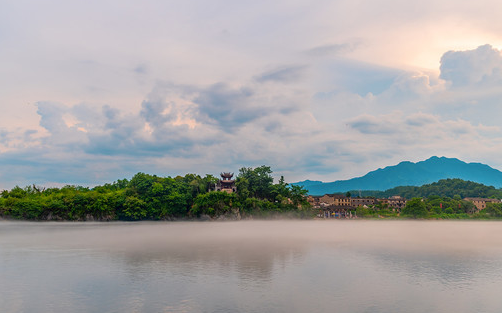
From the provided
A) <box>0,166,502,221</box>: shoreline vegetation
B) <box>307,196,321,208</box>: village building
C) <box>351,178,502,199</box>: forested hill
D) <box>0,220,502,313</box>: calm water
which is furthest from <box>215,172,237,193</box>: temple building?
<box>351,178,502,199</box>: forested hill

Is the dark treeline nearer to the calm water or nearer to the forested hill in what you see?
the calm water

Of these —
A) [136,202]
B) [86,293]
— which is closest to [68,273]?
[86,293]

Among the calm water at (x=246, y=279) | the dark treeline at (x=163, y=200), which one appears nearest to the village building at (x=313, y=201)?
the dark treeline at (x=163, y=200)

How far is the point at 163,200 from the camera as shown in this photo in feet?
208

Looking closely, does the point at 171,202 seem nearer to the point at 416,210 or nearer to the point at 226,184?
the point at 226,184

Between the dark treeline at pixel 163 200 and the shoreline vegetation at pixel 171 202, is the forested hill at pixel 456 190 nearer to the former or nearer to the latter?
the shoreline vegetation at pixel 171 202

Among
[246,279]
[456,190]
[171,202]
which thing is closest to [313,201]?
[456,190]

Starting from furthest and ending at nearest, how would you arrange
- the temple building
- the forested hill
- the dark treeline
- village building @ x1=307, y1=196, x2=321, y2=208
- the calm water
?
the forested hill
village building @ x1=307, y1=196, x2=321, y2=208
the temple building
the dark treeline
the calm water

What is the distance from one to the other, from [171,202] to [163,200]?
4.76ft

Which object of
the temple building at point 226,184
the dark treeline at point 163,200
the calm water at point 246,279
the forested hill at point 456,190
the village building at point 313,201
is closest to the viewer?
the calm water at point 246,279

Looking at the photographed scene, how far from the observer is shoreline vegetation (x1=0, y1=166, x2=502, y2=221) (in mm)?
60844

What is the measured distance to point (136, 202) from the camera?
61.9 m

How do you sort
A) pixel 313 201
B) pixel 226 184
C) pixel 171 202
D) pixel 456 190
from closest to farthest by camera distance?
pixel 171 202 < pixel 226 184 < pixel 313 201 < pixel 456 190

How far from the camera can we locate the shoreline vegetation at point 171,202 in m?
60.8
